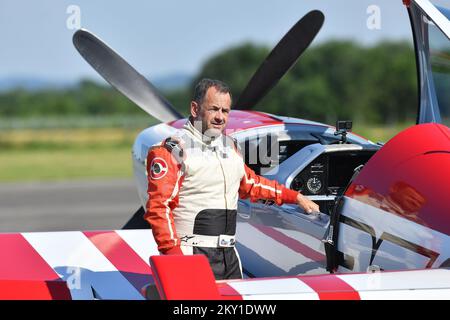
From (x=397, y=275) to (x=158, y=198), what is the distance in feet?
3.96

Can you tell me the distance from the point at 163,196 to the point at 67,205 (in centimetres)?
1302

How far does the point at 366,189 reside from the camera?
395 centimetres

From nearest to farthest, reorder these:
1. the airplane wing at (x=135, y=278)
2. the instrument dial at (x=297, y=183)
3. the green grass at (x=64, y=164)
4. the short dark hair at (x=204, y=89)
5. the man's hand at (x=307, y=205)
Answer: the airplane wing at (x=135, y=278)
the short dark hair at (x=204, y=89)
the man's hand at (x=307, y=205)
the instrument dial at (x=297, y=183)
the green grass at (x=64, y=164)

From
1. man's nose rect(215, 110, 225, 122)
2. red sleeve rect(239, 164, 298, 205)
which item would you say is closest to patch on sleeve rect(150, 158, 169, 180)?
man's nose rect(215, 110, 225, 122)

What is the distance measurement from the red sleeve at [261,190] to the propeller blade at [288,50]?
13.1ft

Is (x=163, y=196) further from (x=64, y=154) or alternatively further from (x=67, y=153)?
(x=67, y=153)

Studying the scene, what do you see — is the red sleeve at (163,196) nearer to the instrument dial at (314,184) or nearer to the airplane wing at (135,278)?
the airplane wing at (135,278)

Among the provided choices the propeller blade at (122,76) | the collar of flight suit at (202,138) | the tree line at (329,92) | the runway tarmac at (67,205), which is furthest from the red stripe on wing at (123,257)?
the tree line at (329,92)

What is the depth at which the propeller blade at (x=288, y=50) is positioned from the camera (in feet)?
26.6

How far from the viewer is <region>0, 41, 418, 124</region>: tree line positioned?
57.0 meters

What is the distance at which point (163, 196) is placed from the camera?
382cm

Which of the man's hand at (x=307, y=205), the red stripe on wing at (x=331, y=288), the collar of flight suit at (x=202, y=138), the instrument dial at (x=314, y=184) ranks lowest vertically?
the red stripe on wing at (x=331, y=288)

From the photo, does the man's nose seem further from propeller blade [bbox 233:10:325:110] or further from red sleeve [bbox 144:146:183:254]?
propeller blade [bbox 233:10:325:110]
